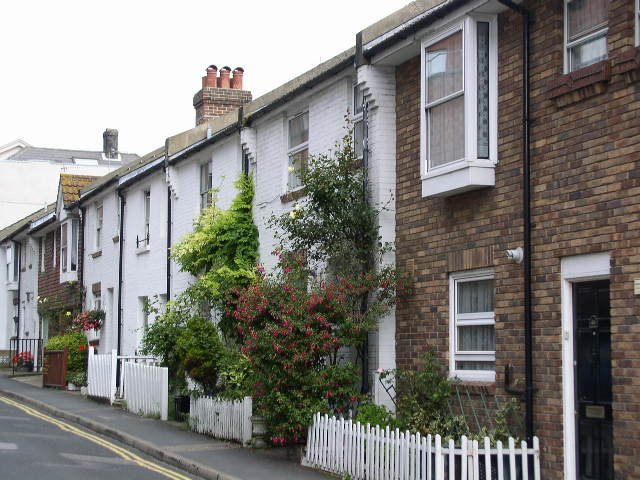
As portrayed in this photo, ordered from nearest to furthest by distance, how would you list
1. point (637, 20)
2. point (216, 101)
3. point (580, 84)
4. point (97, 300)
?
point (637, 20)
point (580, 84)
point (216, 101)
point (97, 300)

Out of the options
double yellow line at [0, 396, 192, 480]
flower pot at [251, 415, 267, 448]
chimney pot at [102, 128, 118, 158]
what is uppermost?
chimney pot at [102, 128, 118, 158]

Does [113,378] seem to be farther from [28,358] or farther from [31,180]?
[31,180]

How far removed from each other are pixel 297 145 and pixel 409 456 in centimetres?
800

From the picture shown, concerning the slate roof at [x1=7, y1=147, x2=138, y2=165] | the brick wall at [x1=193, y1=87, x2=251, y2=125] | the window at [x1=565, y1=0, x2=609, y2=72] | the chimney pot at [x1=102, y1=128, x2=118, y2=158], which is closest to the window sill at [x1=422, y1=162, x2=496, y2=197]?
the window at [x1=565, y1=0, x2=609, y2=72]

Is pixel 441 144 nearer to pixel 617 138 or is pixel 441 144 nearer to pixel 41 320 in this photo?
pixel 617 138

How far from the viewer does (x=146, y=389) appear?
67.7ft

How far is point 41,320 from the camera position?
38625 mm

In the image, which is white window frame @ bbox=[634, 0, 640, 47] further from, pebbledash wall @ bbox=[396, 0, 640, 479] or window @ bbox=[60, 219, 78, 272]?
window @ bbox=[60, 219, 78, 272]

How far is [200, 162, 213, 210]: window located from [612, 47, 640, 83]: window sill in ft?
42.8

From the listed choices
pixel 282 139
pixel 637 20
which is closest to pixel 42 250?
pixel 282 139

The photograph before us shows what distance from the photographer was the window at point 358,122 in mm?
15875

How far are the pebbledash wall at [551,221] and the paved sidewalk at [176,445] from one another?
250cm

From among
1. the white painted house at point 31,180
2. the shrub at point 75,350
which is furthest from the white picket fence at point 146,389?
the white painted house at point 31,180

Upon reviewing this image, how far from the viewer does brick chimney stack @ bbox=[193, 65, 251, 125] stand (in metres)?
26.2
